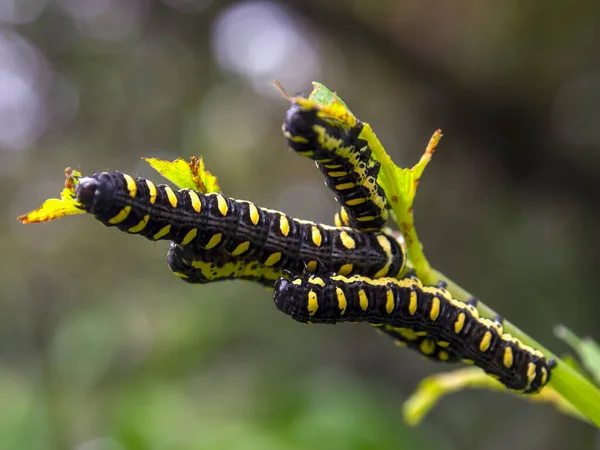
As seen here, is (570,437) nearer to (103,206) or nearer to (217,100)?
(103,206)

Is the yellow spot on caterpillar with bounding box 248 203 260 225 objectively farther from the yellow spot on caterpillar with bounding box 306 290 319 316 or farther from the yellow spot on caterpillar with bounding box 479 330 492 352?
the yellow spot on caterpillar with bounding box 479 330 492 352

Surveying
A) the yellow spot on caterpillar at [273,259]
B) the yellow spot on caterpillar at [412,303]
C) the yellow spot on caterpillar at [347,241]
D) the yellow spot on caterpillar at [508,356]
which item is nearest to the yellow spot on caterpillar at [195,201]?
the yellow spot on caterpillar at [273,259]

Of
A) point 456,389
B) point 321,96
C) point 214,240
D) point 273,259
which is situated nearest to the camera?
point 321,96

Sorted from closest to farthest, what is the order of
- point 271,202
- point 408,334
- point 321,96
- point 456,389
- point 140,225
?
1. point 321,96
2. point 140,225
3. point 408,334
4. point 456,389
5. point 271,202

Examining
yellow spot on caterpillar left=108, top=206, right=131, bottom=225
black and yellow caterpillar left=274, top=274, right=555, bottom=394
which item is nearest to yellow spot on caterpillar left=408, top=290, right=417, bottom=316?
black and yellow caterpillar left=274, top=274, right=555, bottom=394

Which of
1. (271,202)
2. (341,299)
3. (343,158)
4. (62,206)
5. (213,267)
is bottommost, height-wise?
(62,206)

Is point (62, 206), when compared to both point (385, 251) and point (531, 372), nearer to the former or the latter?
point (385, 251)


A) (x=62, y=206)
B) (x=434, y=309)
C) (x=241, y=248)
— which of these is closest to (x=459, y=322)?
(x=434, y=309)
